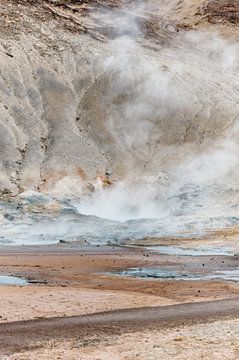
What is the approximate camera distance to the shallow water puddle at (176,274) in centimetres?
2667

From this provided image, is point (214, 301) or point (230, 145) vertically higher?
point (230, 145)

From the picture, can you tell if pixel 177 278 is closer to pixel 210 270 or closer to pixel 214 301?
pixel 210 270

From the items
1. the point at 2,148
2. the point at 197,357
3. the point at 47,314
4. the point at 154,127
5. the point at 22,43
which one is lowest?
the point at 197,357

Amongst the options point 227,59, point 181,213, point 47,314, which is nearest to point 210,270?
point 47,314

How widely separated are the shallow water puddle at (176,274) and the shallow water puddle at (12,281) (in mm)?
4726

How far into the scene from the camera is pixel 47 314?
56.9 feet

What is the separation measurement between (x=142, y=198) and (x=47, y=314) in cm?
4704

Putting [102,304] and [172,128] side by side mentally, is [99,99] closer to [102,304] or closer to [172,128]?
[172,128]

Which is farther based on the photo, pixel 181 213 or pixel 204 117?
pixel 204 117

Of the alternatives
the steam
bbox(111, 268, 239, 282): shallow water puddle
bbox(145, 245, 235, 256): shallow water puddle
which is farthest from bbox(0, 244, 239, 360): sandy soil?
the steam

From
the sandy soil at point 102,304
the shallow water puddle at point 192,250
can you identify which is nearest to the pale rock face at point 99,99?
the shallow water puddle at point 192,250

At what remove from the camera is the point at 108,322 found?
53.7ft

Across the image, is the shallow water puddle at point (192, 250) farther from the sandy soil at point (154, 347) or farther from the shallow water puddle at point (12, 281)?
the sandy soil at point (154, 347)

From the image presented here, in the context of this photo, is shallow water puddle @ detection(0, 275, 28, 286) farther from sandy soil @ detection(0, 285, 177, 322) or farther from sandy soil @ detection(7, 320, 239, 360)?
sandy soil @ detection(7, 320, 239, 360)
